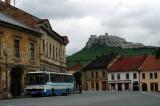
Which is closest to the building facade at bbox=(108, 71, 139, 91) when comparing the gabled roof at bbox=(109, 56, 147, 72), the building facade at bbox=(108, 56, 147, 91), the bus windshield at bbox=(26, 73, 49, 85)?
the building facade at bbox=(108, 56, 147, 91)

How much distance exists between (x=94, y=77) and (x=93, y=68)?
271 cm

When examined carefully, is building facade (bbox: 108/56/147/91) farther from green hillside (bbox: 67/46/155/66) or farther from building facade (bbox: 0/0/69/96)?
building facade (bbox: 0/0/69/96)

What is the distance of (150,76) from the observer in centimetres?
11556

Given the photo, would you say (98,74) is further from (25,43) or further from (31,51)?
(25,43)

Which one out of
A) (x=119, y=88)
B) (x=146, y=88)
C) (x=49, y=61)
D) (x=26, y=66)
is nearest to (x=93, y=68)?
(x=119, y=88)

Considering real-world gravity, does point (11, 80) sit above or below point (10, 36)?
below

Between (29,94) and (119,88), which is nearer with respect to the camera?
(29,94)

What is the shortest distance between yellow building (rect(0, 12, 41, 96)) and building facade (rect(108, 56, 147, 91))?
61950 millimetres

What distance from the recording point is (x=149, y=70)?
116m

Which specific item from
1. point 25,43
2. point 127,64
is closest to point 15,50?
point 25,43

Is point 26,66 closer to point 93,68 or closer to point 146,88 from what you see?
point 146,88

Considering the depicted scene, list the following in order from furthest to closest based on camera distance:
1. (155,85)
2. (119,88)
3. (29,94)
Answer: (119,88)
(155,85)
(29,94)

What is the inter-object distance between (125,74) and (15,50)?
71475mm

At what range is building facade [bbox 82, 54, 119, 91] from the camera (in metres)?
128
